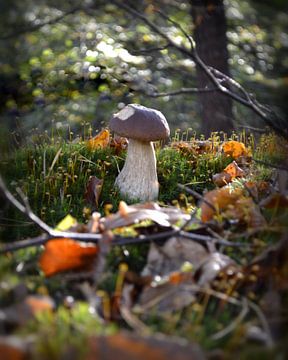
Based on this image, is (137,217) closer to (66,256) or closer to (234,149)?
(66,256)

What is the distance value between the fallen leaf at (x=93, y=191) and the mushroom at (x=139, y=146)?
0.25 meters

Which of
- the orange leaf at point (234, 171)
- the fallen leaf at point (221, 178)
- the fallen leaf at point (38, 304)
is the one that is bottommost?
the fallen leaf at point (221, 178)

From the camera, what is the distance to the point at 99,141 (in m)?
4.45

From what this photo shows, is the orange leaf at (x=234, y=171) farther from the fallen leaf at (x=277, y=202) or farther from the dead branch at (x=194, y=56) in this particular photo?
the fallen leaf at (x=277, y=202)

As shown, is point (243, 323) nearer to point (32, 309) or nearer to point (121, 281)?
point (121, 281)

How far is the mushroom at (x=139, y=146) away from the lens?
3740 mm

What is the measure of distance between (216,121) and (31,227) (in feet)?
14.1

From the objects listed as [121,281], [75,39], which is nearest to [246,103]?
[121,281]

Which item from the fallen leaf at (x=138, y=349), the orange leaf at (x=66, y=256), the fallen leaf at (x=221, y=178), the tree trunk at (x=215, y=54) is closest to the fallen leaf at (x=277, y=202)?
the orange leaf at (x=66, y=256)

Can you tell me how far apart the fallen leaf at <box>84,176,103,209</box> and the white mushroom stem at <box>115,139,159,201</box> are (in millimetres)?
249

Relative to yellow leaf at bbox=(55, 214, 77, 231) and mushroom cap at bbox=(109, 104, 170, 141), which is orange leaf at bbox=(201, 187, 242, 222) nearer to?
yellow leaf at bbox=(55, 214, 77, 231)

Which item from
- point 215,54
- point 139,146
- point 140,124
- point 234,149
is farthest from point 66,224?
point 215,54

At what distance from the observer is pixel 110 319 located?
69.2 inches

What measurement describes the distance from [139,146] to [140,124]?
36cm
